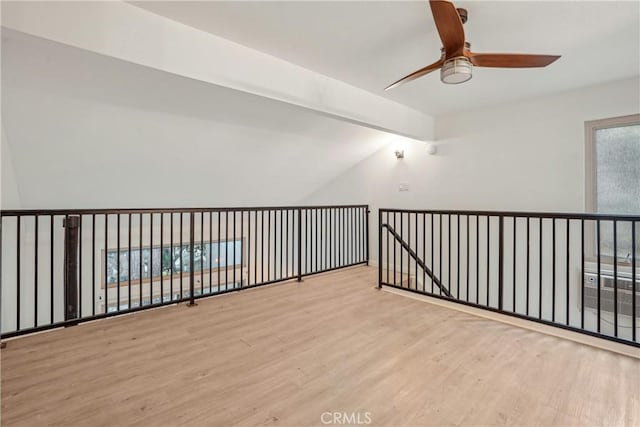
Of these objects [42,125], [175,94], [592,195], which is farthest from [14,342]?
[592,195]

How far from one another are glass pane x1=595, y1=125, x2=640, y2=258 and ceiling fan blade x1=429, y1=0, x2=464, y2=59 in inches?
108

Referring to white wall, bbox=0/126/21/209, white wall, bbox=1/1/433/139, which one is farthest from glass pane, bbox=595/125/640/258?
white wall, bbox=0/126/21/209

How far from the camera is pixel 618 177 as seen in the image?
3414mm

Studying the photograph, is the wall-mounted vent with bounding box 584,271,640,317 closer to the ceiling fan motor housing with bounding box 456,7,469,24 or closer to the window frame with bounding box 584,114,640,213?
the window frame with bounding box 584,114,640,213

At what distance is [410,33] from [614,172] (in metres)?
2.97

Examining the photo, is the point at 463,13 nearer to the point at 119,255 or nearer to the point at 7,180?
the point at 119,255

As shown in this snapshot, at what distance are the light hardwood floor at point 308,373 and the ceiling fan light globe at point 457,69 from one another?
6.67 feet

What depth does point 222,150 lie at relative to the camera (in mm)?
4137

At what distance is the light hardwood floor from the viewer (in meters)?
1.63

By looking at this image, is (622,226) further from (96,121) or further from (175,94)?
(96,121)

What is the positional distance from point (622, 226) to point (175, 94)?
5067 mm

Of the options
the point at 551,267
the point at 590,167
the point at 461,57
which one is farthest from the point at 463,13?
the point at 551,267

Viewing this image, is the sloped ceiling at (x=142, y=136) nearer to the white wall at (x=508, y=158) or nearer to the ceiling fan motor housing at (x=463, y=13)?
the white wall at (x=508, y=158)
